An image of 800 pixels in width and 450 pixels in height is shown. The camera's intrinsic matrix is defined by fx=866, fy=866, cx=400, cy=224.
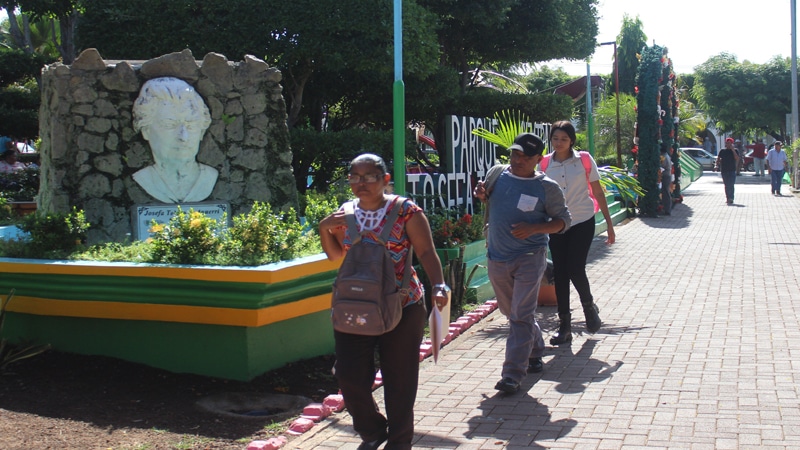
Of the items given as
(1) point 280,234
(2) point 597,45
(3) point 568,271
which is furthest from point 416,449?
(2) point 597,45

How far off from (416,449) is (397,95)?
4.09 meters

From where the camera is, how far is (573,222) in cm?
654

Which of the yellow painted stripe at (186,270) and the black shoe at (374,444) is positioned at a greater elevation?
the yellow painted stripe at (186,270)

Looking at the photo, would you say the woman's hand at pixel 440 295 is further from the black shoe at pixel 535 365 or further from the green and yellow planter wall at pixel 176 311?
the black shoe at pixel 535 365

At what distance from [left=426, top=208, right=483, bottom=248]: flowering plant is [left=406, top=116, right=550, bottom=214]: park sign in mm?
675

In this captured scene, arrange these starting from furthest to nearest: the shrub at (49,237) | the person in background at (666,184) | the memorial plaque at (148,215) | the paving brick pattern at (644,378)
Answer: the person in background at (666,184)
the memorial plaque at (148,215)
the shrub at (49,237)
the paving brick pattern at (644,378)

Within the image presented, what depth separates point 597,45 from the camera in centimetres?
1659

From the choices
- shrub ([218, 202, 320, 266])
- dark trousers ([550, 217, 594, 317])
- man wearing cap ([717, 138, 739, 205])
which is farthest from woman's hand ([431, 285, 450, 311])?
man wearing cap ([717, 138, 739, 205])

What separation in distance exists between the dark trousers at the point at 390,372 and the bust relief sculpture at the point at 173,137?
12.8 ft

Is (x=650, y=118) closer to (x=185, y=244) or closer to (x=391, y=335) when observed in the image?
→ (x=185, y=244)

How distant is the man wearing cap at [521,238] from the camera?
5.39 meters

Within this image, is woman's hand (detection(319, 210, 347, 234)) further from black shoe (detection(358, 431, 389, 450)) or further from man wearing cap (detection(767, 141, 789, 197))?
man wearing cap (detection(767, 141, 789, 197))

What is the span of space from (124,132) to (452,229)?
330 cm

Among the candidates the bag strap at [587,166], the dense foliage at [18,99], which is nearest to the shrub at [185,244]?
the bag strap at [587,166]
